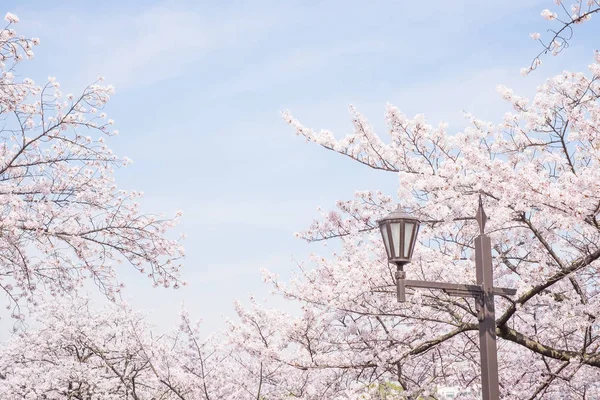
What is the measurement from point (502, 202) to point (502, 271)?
216 cm

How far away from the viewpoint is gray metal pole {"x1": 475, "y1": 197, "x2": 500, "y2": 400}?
606 centimetres

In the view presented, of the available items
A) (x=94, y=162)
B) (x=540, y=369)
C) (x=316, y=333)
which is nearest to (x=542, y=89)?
(x=540, y=369)

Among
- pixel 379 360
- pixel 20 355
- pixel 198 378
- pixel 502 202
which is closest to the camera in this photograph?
pixel 502 202

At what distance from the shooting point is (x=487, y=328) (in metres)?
6.15

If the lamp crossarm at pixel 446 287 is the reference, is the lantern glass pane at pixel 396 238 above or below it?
above

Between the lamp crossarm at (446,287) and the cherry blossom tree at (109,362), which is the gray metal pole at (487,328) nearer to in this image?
the lamp crossarm at (446,287)

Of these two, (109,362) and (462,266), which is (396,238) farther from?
(109,362)

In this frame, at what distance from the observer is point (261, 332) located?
11.9 meters

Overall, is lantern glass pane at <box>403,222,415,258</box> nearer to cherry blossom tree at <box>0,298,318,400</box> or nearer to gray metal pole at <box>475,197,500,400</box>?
gray metal pole at <box>475,197,500,400</box>

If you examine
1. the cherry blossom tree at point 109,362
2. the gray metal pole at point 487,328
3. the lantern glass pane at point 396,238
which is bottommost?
the gray metal pole at point 487,328

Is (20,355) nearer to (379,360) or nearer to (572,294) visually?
(379,360)

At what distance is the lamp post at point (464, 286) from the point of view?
5984mm

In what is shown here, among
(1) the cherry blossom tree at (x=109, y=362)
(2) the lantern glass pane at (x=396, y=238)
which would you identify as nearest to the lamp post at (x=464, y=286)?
(2) the lantern glass pane at (x=396, y=238)

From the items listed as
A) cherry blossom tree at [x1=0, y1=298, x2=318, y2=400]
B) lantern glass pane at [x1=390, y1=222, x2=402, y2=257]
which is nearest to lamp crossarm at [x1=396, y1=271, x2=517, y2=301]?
lantern glass pane at [x1=390, y1=222, x2=402, y2=257]
